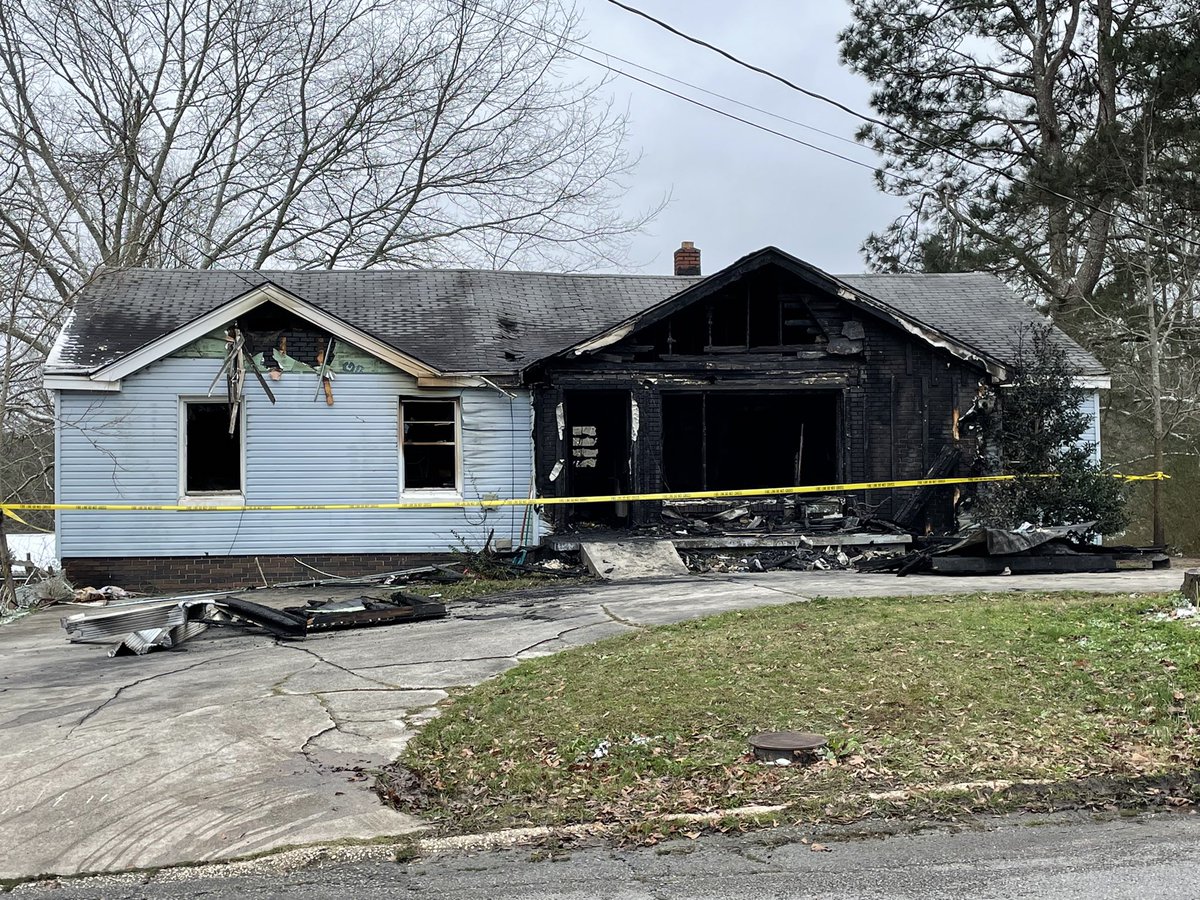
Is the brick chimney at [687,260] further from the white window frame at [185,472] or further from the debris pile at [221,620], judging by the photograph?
the debris pile at [221,620]

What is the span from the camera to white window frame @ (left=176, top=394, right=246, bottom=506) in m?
16.5

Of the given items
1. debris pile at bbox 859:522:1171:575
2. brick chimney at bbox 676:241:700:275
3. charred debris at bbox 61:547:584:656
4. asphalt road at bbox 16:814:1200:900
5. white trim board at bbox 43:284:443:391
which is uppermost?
brick chimney at bbox 676:241:700:275

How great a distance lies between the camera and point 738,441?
2248cm

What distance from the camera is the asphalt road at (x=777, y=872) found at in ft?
14.7

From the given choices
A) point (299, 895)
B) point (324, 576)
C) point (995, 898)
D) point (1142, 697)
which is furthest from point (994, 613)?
point (324, 576)

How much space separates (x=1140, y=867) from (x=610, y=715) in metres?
3.14

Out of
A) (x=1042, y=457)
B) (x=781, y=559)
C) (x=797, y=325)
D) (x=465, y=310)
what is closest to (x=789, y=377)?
(x=797, y=325)

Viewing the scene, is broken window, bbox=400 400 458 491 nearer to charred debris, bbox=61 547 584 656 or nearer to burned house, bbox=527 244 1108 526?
burned house, bbox=527 244 1108 526

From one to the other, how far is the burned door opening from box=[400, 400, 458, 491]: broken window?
3860mm

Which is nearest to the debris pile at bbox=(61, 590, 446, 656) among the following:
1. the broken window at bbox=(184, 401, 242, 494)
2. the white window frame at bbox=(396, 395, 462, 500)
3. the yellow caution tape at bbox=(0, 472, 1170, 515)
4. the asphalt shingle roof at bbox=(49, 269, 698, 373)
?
the yellow caution tape at bbox=(0, 472, 1170, 515)

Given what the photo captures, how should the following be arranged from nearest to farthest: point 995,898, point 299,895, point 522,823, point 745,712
A: point 995,898
point 299,895
point 522,823
point 745,712

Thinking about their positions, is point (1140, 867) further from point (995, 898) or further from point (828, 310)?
point (828, 310)

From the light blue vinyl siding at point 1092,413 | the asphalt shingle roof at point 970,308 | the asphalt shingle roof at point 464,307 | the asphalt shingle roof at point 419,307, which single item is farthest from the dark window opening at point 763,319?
the light blue vinyl siding at point 1092,413

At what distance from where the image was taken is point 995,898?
4.31 m
